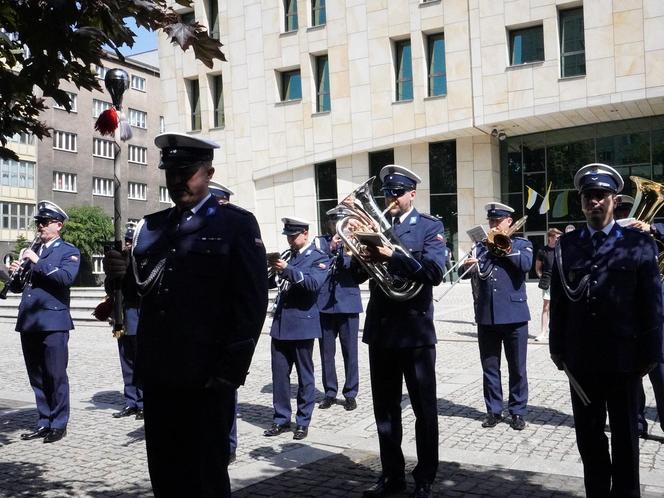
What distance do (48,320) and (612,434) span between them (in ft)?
17.2

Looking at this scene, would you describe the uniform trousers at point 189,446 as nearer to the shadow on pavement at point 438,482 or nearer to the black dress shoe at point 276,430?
the shadow on pavement at point 438,482

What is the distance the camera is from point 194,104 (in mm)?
38344

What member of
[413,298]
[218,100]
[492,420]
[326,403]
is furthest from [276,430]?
[218,100]

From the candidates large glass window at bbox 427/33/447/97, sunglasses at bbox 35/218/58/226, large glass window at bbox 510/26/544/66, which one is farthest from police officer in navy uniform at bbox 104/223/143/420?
large glass window at bbox 427/33/447/97

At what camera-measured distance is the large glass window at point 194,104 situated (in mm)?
38000

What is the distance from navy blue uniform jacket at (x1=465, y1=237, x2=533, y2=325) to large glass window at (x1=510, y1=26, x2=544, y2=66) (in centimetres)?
2378


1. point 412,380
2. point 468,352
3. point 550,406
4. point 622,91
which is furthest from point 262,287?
point 622,91

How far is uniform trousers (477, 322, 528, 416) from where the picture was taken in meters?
7.68

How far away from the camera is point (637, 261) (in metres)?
4.82

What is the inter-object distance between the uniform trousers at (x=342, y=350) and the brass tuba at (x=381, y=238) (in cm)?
343

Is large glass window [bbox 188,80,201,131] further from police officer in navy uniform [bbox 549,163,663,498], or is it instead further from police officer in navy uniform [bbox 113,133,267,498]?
police officer in navy uniform [bbox 113,133,267,498]

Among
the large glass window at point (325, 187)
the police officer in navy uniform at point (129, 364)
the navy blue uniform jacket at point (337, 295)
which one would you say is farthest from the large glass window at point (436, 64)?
the police officer in navy uniform at point (129, 364)

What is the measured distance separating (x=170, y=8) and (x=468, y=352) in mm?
9856

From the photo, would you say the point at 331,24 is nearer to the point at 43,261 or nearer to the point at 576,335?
the point at 43,261
